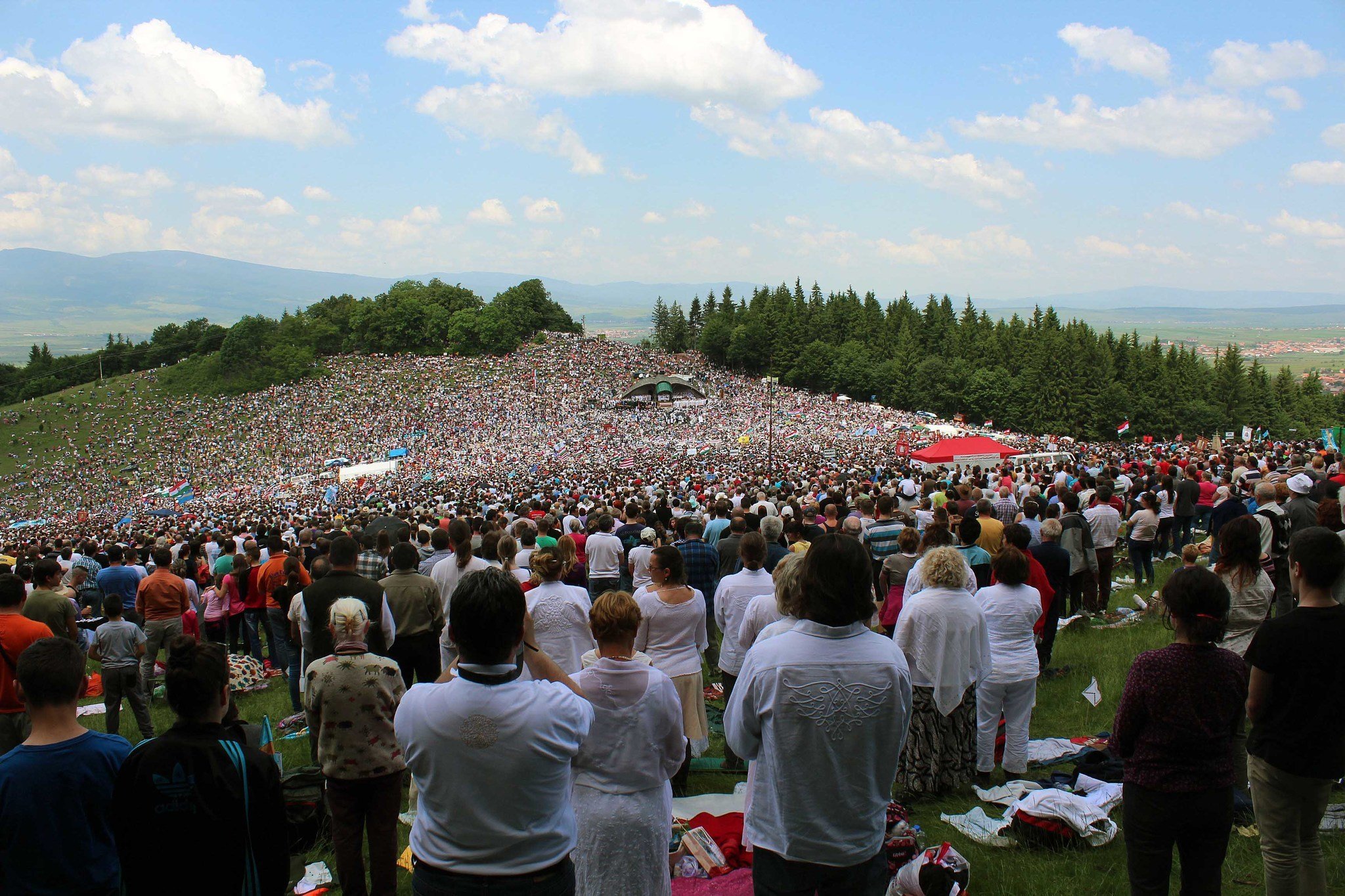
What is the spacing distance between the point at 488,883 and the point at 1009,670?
370 cm

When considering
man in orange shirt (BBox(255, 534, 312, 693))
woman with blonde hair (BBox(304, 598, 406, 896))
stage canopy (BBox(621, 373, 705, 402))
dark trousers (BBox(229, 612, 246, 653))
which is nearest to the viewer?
woman with blonde hair (BBox(304, 598, 406, 896))

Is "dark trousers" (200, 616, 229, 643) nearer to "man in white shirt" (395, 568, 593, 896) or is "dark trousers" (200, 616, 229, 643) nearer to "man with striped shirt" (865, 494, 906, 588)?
"man with striped shirt" (865, 494, 906, 588)

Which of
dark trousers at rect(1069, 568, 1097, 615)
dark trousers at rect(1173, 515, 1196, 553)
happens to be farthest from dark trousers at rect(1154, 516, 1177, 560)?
dark trousers at rect(1069, 568, 1097, 615)

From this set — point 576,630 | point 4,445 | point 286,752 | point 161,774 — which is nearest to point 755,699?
point 161,774

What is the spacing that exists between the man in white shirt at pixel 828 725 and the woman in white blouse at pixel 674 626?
227 centimetres

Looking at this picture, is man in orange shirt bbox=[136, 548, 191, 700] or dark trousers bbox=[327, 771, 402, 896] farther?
man in orange shirt bbox=[136, 548, 191, 700]

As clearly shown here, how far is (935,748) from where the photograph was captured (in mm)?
5168

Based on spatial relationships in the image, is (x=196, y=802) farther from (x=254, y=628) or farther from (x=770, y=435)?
(x=770, y=435)

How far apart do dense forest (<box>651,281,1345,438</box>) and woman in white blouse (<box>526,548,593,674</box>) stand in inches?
2652

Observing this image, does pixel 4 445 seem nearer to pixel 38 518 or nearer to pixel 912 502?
pixel 38 518

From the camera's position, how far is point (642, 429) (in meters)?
53.0

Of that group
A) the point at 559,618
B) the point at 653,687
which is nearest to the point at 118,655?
the point at 559,618

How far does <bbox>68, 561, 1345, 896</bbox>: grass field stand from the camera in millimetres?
4023

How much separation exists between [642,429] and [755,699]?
5035 centimetres
